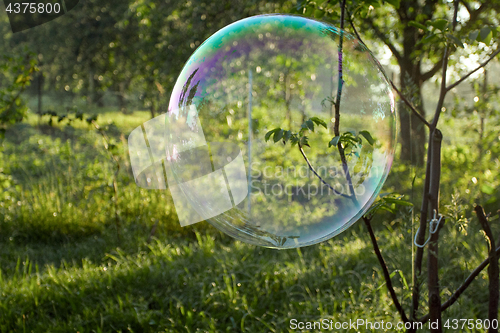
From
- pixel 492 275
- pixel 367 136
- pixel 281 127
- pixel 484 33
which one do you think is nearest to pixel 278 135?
pixel 281 127

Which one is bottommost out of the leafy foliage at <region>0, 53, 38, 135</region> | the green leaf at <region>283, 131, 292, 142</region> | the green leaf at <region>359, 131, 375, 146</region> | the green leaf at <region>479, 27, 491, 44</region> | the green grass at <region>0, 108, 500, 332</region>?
the green grass at <region>0, 108, 500, 332</region>

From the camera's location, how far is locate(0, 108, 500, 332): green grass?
2.06 metres

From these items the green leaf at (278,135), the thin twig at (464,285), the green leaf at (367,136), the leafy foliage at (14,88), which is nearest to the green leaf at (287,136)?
the green leaf at (278,135)

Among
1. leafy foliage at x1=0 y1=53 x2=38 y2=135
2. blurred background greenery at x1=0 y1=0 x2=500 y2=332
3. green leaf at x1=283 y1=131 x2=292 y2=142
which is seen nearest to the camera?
green leaf at x1=283 y1=131 x2=292 y2=142

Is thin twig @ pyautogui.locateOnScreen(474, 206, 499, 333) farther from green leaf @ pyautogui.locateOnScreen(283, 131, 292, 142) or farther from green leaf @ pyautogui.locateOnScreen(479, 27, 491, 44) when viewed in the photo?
A: green leaf @ pyautogui.locateOnScreen(283, 131, 292, 142)

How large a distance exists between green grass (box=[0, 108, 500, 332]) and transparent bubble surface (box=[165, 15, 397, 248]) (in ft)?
1.00

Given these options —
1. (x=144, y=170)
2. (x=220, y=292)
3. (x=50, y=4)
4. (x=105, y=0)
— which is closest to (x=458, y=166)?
(x=220, y=292)

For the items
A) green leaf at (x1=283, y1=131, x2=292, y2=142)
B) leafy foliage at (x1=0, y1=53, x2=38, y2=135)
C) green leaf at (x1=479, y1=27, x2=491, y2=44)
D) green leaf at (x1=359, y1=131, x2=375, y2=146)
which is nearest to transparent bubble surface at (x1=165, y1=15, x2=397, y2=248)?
green leaf at (x1=359, y1=131, x2=375, y2=146)

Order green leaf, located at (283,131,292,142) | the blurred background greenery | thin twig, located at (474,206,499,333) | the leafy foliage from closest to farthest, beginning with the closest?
green leaf, located at (283,131,292,142) → thin twig, located at (474,206,499,333) → the blurred background greenery → the leafy foliage

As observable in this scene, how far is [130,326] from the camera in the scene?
6.61ft

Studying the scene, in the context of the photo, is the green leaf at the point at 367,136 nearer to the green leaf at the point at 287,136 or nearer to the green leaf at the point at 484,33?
the green leaf at the point at 287,136

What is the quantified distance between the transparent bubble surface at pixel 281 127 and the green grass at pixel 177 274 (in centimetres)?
30

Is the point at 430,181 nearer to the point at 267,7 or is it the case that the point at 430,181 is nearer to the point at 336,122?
the point at 336,122

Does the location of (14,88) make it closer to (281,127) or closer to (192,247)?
(192,247)
